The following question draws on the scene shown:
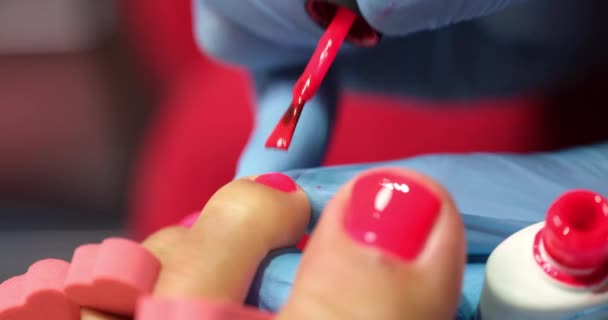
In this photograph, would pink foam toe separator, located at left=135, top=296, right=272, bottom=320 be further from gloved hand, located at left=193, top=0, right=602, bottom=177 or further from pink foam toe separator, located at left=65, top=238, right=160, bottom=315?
gloved hand, located at left=193, top=0, right=602, bottom=177

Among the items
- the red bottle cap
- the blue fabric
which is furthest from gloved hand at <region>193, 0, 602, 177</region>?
the red bottle cap

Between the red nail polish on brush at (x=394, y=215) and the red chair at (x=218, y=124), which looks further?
the red chair at (x=218, y=124)

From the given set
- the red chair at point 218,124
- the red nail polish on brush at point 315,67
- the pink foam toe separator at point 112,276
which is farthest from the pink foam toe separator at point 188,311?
the red chair at point 218,124

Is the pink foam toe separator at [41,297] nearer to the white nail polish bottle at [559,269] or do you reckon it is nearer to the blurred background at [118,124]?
the white nail polish bottle at [559,269]

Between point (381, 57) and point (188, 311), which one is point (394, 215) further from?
point (381, 57)

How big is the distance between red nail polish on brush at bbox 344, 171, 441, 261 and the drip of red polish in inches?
6.2

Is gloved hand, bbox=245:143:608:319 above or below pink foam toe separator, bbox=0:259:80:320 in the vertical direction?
below

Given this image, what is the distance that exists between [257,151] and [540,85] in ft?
0.84

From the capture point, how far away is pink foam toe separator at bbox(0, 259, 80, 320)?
0.28 metres

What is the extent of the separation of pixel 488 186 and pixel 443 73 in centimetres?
17

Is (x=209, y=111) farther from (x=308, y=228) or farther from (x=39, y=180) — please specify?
(x=308, y=228)

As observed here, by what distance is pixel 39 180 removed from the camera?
0.72 metres

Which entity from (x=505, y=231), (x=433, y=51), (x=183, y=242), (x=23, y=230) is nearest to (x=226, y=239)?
(x=183, y=242)

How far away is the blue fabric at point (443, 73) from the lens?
35cm
